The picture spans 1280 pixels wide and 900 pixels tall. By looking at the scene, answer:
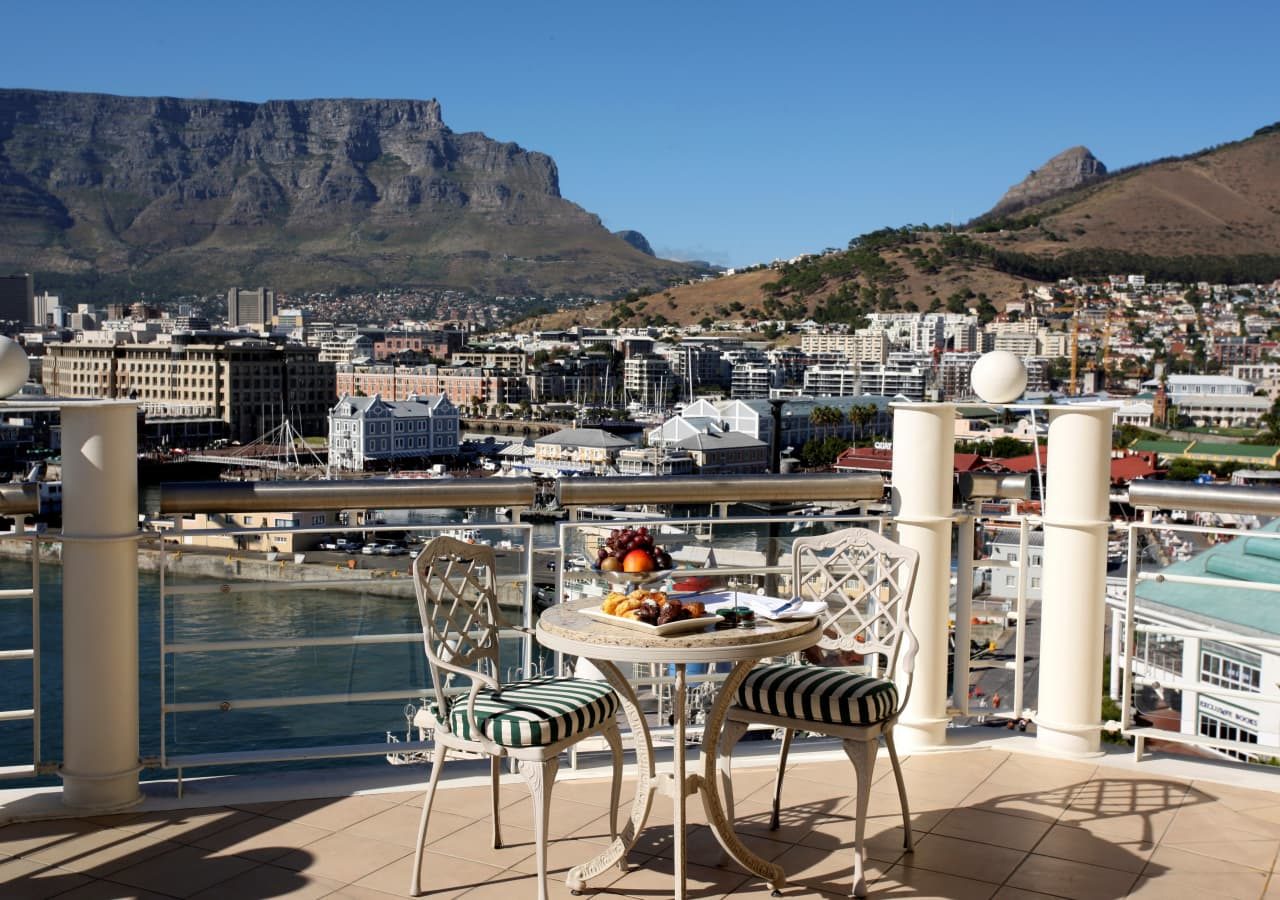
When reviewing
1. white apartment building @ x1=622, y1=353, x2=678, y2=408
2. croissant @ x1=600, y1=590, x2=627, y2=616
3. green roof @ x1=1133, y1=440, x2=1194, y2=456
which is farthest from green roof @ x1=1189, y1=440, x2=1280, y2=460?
croissant @ x1=600, y1=590, x2=627, y2=616

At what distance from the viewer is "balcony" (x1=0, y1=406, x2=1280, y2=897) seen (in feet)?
6.95

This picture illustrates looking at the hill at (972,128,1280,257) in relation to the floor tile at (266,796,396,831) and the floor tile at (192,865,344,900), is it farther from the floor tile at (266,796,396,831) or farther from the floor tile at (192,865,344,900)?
the floor tile at (192,865,344,900)

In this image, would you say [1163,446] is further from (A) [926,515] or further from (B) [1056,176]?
(B) [1056,176]

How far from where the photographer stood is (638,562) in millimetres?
2076

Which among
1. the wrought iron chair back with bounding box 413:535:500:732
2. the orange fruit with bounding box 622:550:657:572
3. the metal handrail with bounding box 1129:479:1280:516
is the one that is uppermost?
the metal handrail with bounding box 1129:479:1280:516

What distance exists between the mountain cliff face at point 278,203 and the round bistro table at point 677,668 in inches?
4387

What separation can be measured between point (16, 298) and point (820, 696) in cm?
9924

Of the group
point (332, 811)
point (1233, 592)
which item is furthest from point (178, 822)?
point (1233, 592)

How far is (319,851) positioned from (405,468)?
155 ft

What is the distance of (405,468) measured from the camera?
48656 mm

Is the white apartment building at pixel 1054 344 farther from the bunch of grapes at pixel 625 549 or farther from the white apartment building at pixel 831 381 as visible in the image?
the bunch of grapes at pixel 625 549

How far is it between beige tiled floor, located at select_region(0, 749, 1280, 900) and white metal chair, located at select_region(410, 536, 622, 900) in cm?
12

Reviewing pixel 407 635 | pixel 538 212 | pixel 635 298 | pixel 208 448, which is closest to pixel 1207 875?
pixel 407 635

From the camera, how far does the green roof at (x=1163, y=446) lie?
4266 centimetres
